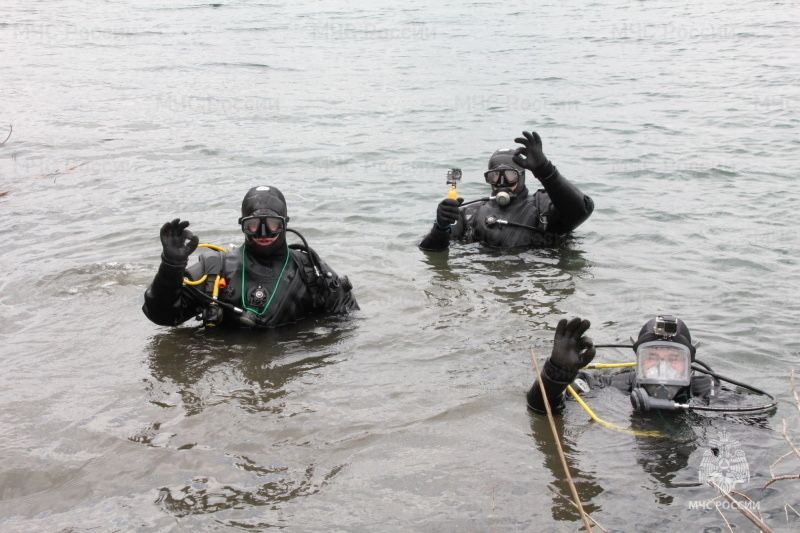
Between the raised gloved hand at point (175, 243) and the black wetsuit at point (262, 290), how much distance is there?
1.00 ft

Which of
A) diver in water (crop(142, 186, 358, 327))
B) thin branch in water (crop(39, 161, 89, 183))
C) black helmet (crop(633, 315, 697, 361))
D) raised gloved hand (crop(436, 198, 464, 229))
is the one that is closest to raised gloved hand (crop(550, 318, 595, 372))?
black helmet (crop(633, 315, 697, 361))

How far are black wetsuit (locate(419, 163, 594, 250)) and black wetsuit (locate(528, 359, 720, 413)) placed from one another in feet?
7.92

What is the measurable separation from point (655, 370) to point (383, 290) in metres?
3.03

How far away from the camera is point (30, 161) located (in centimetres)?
1120

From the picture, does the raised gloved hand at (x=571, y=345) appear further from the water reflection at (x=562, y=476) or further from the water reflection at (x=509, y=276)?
the water reflection at (x=509, y=276)

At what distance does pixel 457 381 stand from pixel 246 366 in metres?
1.34

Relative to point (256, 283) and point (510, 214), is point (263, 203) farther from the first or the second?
point (510, 214)

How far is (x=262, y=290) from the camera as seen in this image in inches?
221

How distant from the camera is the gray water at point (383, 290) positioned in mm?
4051

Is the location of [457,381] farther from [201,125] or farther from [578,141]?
[201,125]

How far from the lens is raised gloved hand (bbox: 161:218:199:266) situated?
493 cm

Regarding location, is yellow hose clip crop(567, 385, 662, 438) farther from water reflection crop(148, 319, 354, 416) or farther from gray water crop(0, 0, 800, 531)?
water reflection crop(148, 319, 354, 416)

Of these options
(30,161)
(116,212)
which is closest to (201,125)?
(30,161)

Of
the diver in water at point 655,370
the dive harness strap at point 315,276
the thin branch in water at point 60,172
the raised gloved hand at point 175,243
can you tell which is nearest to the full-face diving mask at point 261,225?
Answer: the dive harness strap at point 315,276
